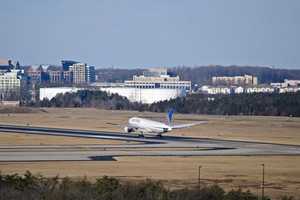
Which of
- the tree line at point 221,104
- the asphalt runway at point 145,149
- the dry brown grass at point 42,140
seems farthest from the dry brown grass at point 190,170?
the tree line at point 221,104

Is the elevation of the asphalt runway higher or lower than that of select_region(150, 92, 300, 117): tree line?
lower

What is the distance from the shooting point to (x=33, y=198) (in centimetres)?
2456

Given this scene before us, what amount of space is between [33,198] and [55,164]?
23.9 m

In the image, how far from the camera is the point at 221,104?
6102 inches

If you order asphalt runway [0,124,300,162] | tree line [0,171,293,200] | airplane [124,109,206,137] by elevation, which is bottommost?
asphalt runway [0,124,300,162]

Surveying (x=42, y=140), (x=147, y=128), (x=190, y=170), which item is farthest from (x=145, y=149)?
(x=147, y=128)

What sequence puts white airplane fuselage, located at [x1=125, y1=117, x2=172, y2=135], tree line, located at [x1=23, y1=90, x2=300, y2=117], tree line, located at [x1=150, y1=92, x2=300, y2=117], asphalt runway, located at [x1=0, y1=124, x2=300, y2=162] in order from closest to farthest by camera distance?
asphalt runway, located at [x1=0, y1=124, x2=300, y2=162], white airplane fuselage, located at [x1=125, y1=117, x2=172, y2=135], tree line, located at [x1=150, y1=92, x2=300, y2=117], tree line, located at [x1=23, y1=90, x2=300, y2=117]

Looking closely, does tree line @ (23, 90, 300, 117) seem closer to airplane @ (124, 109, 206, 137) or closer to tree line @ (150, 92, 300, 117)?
tree line @ (150, 92, 300, 117)

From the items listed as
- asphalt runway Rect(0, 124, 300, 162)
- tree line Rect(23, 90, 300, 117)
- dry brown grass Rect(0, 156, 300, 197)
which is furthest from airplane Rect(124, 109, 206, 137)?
tree line Rect(23, 90, 300, 117)

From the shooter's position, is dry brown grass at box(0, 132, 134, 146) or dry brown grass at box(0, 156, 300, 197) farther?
dry brown grass at box(0, 132, 134, 146)

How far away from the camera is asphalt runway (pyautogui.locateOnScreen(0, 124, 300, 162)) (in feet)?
178

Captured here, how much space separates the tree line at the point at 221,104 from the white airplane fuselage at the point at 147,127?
63440 millimetres

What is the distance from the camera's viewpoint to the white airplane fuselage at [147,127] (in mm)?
78938

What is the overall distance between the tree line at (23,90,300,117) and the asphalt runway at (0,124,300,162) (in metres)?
71.9
